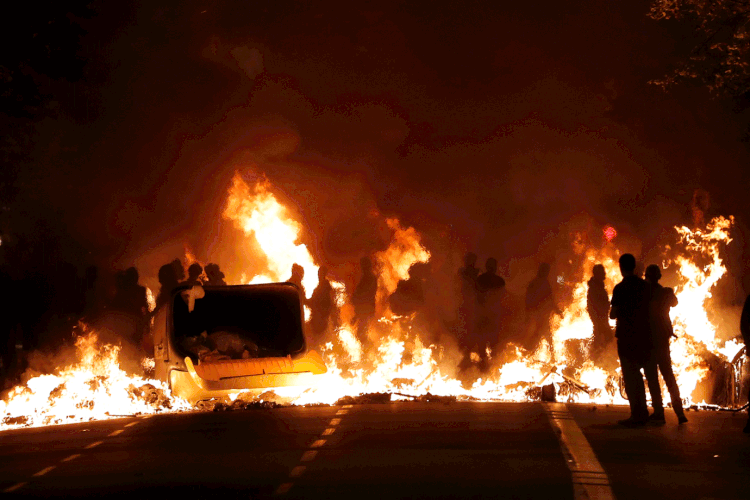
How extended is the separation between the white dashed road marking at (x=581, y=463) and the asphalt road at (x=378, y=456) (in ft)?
0.14

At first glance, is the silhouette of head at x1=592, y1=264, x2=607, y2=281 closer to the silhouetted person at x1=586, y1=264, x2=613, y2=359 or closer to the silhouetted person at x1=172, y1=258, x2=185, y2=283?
the silhouetted person at x1=586, y1=264, x2=613, y2=359

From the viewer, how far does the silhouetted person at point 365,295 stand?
23562 mm

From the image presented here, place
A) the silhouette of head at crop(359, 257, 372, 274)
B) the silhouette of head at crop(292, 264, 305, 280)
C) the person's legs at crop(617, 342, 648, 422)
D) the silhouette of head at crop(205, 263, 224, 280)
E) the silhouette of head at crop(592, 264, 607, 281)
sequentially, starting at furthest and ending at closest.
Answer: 1. the silhouette of head at crop(359, 257, 372, 274)
2. the silhouette of head at crop(292, 264, 305, 280)
3. the silhouette of head at crop(205, 263, 224, 280)
4. the silhouette of head at crop(592, 264, 607, 281)
5. the person's legs at crop(617, 342, 648, 422)

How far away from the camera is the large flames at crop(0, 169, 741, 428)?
1504 centimetres

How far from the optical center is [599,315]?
63.8 ft

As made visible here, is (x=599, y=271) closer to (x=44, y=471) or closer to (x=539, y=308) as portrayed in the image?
(x=539, y=308)

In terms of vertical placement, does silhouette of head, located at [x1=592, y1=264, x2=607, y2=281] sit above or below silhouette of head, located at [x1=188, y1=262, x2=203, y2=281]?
below

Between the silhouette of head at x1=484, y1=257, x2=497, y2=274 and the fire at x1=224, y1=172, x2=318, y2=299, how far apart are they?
5050 mm

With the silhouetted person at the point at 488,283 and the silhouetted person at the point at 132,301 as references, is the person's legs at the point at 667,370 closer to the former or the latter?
the silhouetted person at the point at 488,283

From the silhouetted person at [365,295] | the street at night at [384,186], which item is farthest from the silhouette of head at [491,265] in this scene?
the silhouetted person at [365,295]

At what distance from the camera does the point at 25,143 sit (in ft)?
71.7

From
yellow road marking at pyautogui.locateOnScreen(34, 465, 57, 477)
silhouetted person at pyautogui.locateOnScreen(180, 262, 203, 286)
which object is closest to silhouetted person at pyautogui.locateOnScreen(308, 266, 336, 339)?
silhouetted person at pyautogui.locateOnScreen(180, 262, 203, 286)

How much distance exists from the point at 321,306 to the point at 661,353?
43.5ft

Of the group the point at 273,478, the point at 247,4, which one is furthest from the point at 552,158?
the point at 273,478
